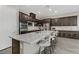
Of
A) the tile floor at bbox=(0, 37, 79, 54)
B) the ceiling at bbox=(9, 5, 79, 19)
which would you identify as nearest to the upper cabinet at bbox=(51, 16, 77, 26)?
the ceiling at bbox=(9, 5, 79, 19)

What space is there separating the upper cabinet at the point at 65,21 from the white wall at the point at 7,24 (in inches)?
39.4

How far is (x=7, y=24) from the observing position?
1980 millimetres

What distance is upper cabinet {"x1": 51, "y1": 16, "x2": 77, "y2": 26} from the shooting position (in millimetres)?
2182

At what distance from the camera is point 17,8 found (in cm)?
194

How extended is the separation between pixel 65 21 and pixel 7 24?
1.52 metres

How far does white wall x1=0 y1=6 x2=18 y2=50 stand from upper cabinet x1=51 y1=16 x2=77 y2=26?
100cm

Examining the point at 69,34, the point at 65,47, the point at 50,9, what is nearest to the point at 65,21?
the point at 69,34

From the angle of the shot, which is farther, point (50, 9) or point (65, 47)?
point (65, 47)

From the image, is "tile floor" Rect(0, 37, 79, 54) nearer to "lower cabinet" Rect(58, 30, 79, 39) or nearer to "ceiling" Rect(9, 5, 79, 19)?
"lower cabinet" Rect(58, 30, 79, 39)

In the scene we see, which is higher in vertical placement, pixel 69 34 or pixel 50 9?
pixel 50 9

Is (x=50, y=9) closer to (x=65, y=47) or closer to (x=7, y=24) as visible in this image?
(x=7, y=24)
